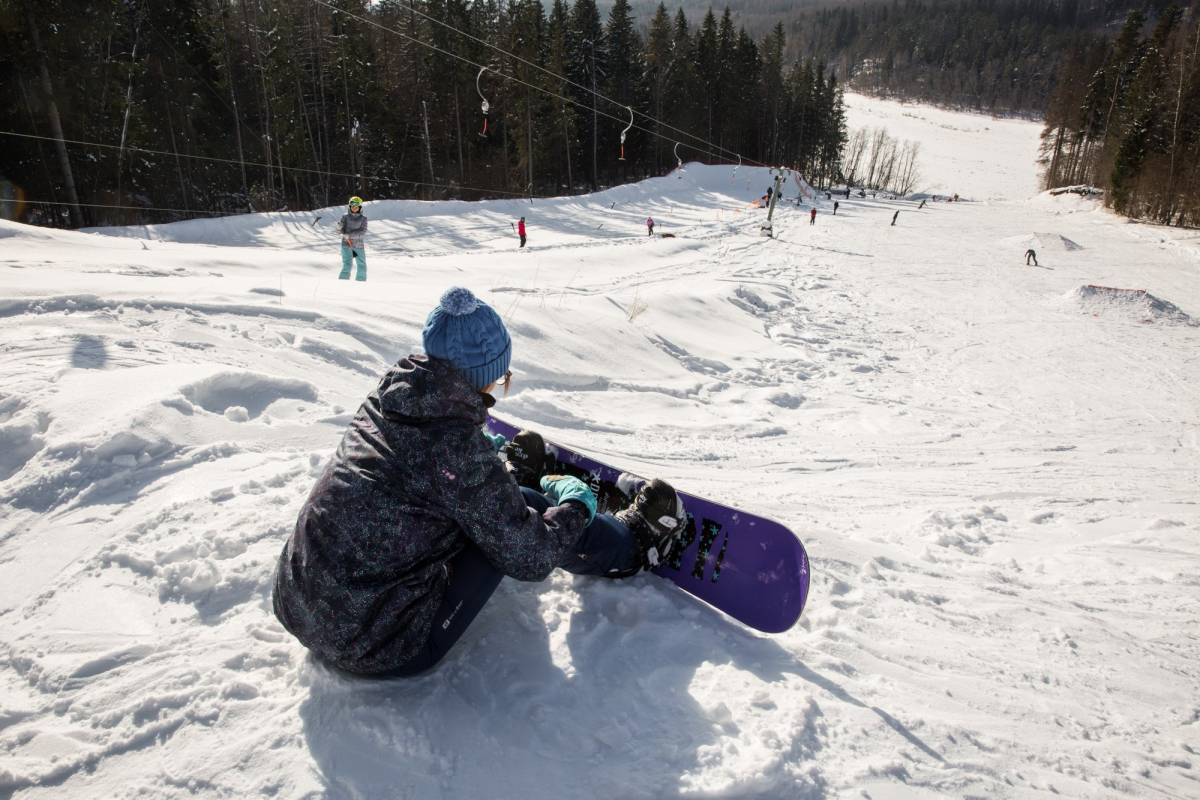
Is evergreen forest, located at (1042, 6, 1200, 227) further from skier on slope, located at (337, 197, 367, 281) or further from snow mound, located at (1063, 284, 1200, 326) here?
skier on slope, located at (337, 197, 367, 281)

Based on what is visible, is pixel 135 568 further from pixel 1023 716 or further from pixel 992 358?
pixel 992 358

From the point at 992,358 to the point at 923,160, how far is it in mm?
90170

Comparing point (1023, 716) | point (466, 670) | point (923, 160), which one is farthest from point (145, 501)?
point (923, 160)

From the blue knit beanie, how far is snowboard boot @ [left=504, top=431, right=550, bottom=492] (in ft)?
2.95

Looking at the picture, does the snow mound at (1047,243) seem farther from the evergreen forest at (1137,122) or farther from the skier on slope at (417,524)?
the skier on slope at (417,524)

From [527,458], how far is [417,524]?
104cm

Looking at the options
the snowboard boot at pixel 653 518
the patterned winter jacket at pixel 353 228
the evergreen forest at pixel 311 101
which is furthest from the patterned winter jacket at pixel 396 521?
the evergreen forest at pixel 311 101

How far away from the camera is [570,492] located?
84.9 inches

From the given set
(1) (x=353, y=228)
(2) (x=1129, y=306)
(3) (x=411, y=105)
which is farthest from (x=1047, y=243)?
(3) (x=411, y=105)

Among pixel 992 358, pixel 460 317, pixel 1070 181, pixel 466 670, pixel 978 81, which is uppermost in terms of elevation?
pixel 978 81

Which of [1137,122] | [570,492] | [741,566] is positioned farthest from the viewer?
[1137,122]

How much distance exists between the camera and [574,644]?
213cm

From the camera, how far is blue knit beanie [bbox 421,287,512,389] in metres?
1.76

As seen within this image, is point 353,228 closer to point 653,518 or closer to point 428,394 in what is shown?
point 653,518
